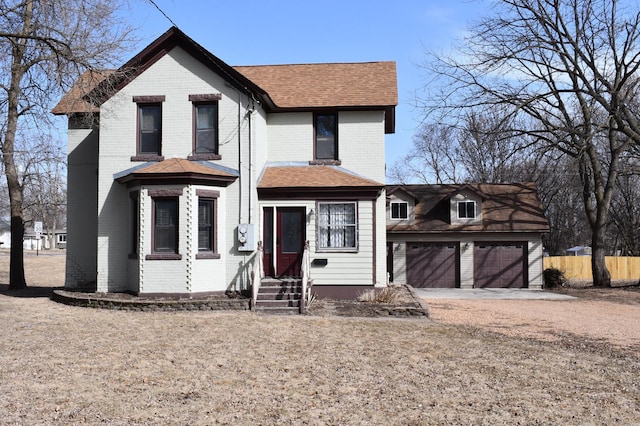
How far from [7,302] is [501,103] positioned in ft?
69.8

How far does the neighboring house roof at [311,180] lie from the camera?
55.1 feet

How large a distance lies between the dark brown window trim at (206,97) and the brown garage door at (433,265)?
597 inches

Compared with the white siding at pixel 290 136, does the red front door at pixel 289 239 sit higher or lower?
lower

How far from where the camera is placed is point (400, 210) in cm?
2905

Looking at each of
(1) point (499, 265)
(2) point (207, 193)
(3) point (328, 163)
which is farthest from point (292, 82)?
(1) point (499, 265)

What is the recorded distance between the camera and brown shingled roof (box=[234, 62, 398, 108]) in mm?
17812

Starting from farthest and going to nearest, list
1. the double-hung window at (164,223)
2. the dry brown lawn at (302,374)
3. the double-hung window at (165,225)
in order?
the double-hung window at (165,225), the double-hung window at (164,223), the dry brown lawn at (302,374)

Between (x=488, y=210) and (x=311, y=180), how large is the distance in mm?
15091

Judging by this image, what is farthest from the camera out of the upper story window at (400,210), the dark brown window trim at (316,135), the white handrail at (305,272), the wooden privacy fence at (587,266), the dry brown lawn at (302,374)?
the wooden privacy fence at (587,266)

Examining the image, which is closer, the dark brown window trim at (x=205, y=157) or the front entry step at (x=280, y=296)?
the front entry step at (x=280, y=296)

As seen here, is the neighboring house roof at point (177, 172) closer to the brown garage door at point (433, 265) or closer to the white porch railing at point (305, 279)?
the white porch railing at point (305, 279)

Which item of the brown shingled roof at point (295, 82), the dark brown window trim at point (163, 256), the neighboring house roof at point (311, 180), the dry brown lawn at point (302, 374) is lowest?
the dry brown lawn at point (302, 374)

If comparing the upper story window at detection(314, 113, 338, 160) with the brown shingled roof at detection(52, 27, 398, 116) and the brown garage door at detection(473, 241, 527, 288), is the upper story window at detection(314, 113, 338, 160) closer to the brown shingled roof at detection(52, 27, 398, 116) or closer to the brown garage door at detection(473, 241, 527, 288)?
the brown shingled roof at detection(52, 27, 398, 116)

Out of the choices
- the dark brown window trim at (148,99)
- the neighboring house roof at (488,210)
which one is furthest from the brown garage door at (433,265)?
the dark brown window trim at (148,99)
